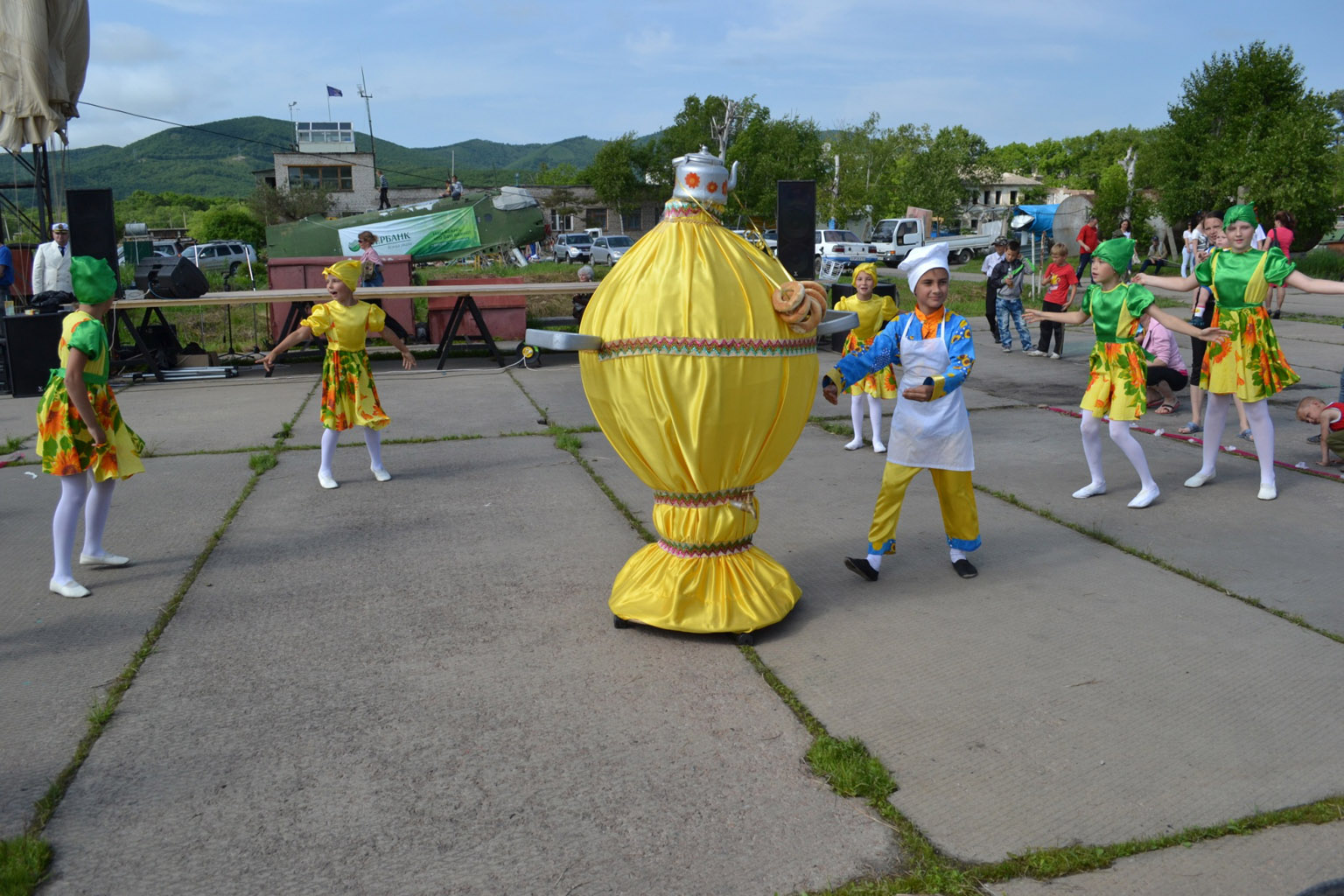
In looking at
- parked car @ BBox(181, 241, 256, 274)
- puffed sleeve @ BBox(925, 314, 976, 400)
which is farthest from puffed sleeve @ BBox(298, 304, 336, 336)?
parked car @ BBox(181, 241, 256, 274)

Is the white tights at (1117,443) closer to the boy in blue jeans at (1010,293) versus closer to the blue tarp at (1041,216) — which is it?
the boy in blue jeans at (1010,293)

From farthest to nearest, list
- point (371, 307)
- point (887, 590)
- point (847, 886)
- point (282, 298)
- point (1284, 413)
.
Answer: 1. point (282, 298)
2. point (1284, 413)
3. point (371, 307)
4. point (887, 590)
5. point (847, 886)

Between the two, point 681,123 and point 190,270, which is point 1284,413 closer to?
point 190,270

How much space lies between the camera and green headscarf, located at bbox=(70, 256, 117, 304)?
5133 millimetres

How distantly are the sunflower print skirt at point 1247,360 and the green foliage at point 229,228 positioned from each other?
Result: 60037 mm

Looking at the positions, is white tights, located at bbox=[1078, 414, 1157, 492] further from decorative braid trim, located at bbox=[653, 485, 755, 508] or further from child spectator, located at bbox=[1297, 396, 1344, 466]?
decorative braid trim, located at bbox=[653, 485, 755, 508]

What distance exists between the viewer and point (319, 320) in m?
7.20

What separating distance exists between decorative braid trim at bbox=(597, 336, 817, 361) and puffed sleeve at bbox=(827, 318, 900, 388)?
64 cm

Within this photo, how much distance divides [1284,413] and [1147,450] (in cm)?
232

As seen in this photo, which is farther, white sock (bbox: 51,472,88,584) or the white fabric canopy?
the white fabric canopy

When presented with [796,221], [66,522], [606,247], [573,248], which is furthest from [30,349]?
[573,248]

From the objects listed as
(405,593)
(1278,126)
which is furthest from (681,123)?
(405,593)

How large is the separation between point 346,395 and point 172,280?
752 centimetres

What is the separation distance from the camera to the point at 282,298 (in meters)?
13.0
